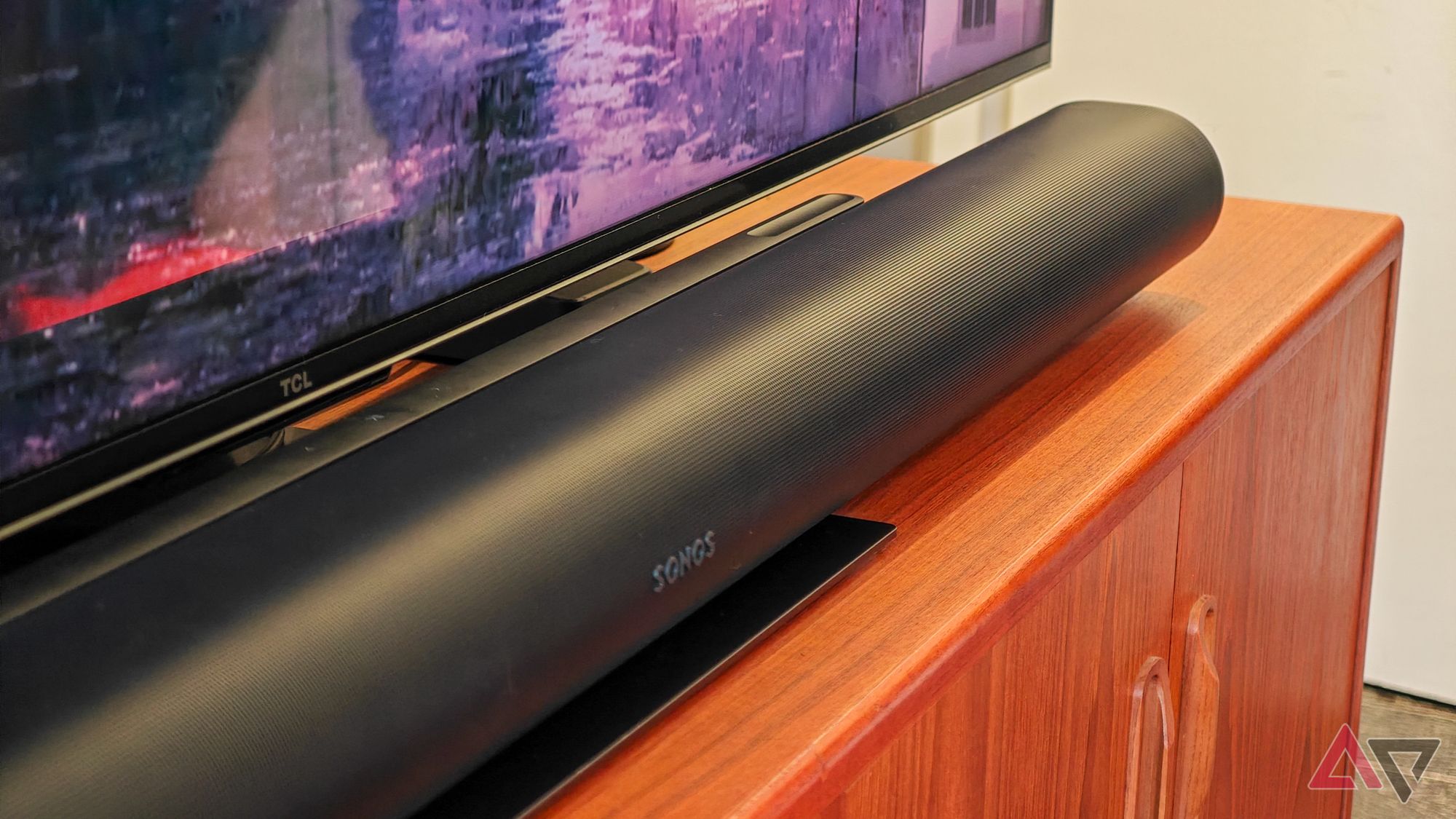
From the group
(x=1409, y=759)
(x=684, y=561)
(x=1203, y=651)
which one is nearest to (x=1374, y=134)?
(x=1409, y=759)

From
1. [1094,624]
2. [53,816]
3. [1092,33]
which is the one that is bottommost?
[1094,624]

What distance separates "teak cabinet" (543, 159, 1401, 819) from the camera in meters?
0.57

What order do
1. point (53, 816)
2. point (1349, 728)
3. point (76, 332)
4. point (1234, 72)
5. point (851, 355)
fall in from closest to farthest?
point (53, 816) → point (76, 332) → point (851, 355) → point (1349, 728) → point (1234, 72)

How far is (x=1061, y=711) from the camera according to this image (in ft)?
2.49

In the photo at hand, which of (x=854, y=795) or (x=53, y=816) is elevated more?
(x=53, y=816)

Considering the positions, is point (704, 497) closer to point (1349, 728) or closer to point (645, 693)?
point (645, 693)

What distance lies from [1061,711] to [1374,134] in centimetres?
114

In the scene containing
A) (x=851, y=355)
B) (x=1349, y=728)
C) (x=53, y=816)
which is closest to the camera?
(x=53, y=816)

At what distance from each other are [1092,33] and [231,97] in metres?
1.44

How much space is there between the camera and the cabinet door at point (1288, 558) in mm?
931

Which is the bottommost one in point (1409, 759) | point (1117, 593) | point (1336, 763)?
point (1409, 759)

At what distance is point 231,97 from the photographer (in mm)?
535

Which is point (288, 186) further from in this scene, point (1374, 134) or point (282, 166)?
point (1374, 134)

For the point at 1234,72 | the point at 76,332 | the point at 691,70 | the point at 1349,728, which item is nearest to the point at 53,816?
the point at 76,332
